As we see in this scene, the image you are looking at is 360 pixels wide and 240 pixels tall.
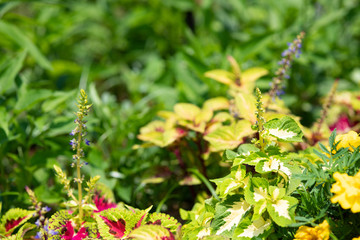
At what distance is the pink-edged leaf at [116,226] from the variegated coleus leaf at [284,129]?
62 centimetres

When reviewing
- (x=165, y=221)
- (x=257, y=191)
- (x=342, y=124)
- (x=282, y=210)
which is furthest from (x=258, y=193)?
(x=342, y=124)

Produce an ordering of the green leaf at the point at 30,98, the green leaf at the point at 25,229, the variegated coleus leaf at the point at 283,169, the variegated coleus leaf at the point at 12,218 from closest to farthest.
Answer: the variegated coleus leaf at the point at 283,169 < the green leaf at the point at 25,229 < the variegated coleus leaf at the point at 12,218 < the green leaf at the point at 30,98

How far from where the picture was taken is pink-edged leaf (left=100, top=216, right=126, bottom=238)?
→ 1340 millimetres

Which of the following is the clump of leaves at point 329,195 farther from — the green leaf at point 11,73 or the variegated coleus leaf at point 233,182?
the green leaf at point 11,73

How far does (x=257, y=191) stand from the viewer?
1297mm

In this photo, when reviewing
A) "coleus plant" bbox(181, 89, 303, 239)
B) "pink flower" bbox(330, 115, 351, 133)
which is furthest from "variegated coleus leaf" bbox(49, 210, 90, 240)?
"pink flower" bbox(330, 115, 351, 133)

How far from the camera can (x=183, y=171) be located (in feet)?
6.08

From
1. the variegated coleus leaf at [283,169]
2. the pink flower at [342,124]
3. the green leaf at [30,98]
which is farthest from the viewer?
the pink flower at [342,124]

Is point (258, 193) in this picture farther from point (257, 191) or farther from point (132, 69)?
point (132, 69)

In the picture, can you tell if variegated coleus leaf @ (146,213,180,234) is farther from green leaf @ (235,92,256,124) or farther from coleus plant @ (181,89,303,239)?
green leaf @ (235,92,256,124)

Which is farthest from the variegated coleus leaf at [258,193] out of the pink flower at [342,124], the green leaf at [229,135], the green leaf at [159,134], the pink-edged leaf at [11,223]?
the pink flower at [342,124]

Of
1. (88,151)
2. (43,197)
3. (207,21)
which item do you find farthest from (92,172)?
(207,21)

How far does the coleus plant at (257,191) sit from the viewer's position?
1254mm

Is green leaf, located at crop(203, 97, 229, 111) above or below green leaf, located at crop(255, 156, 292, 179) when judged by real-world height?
above
